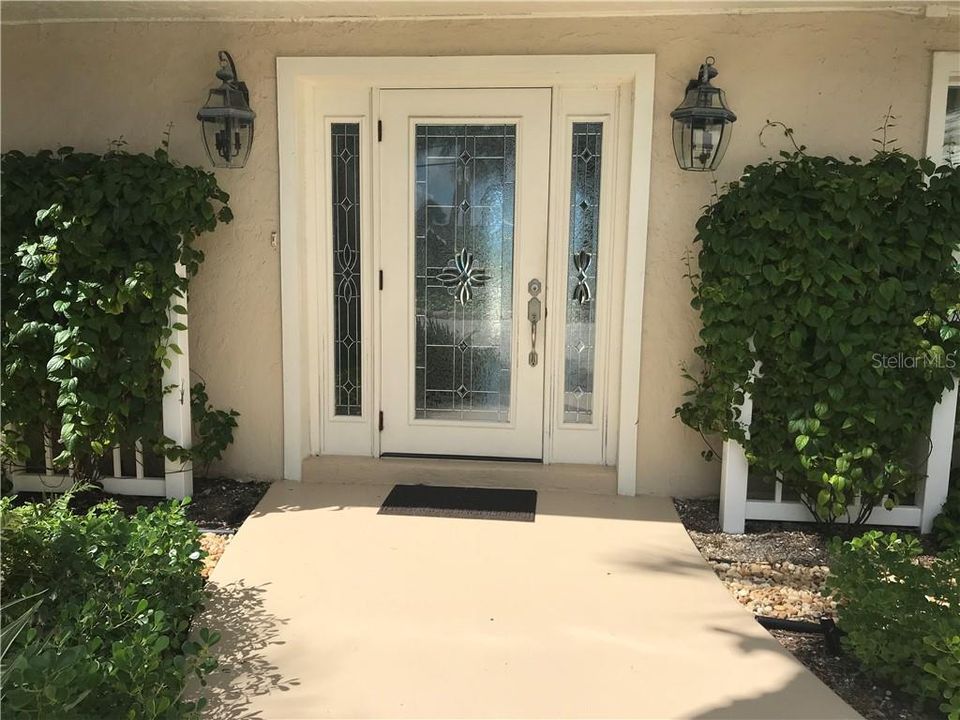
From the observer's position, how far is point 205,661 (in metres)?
2.41

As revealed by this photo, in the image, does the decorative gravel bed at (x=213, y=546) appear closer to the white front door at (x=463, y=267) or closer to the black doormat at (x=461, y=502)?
the black doormat at (x=461, y=502)

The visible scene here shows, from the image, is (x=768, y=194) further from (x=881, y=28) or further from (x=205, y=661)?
(x=205, y=661)

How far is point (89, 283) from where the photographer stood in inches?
153

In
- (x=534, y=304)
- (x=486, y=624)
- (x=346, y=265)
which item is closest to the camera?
(x=486, y=624)

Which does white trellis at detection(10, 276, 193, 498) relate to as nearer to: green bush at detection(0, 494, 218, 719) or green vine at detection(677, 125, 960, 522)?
green bush at detection(0, 494, 218, 719)

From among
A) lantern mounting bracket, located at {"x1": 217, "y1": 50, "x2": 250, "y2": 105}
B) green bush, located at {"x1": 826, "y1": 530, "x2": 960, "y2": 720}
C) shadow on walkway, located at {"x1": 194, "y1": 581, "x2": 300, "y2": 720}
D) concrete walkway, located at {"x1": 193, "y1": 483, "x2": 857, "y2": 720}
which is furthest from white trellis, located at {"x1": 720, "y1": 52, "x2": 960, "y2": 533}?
lantern mounting bracket, located at {"x1": 217, "y1": 50, "x2": 250, "y2": 105}

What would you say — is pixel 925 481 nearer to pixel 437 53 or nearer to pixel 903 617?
pixel 903 617

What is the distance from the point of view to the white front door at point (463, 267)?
4.35 meters

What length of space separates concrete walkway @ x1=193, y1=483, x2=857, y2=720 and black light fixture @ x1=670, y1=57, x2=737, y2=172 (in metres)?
1.83

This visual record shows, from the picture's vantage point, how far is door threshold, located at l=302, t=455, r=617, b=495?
4426mm

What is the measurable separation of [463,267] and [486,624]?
2128mm

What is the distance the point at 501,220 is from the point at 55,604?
9.34 ft

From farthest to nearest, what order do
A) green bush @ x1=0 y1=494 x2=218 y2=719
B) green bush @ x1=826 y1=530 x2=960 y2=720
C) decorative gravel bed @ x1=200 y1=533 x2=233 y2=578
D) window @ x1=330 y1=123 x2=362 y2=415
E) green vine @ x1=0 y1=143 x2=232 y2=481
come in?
1. window @ x1=330 y1=123 x2=362 y2=415
2. green vine @ x1=0 y1=143 x2=232 y2=481
3. decorative gravel bed @ x1=200 y1=533 x2=233 y2=578
4. green bush @ x1=826 y1=530 x2=960 y2=720
5. green bush @ x1=0 y1=494 x2=218 y2=719

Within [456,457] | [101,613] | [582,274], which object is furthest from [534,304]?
[101,613]
